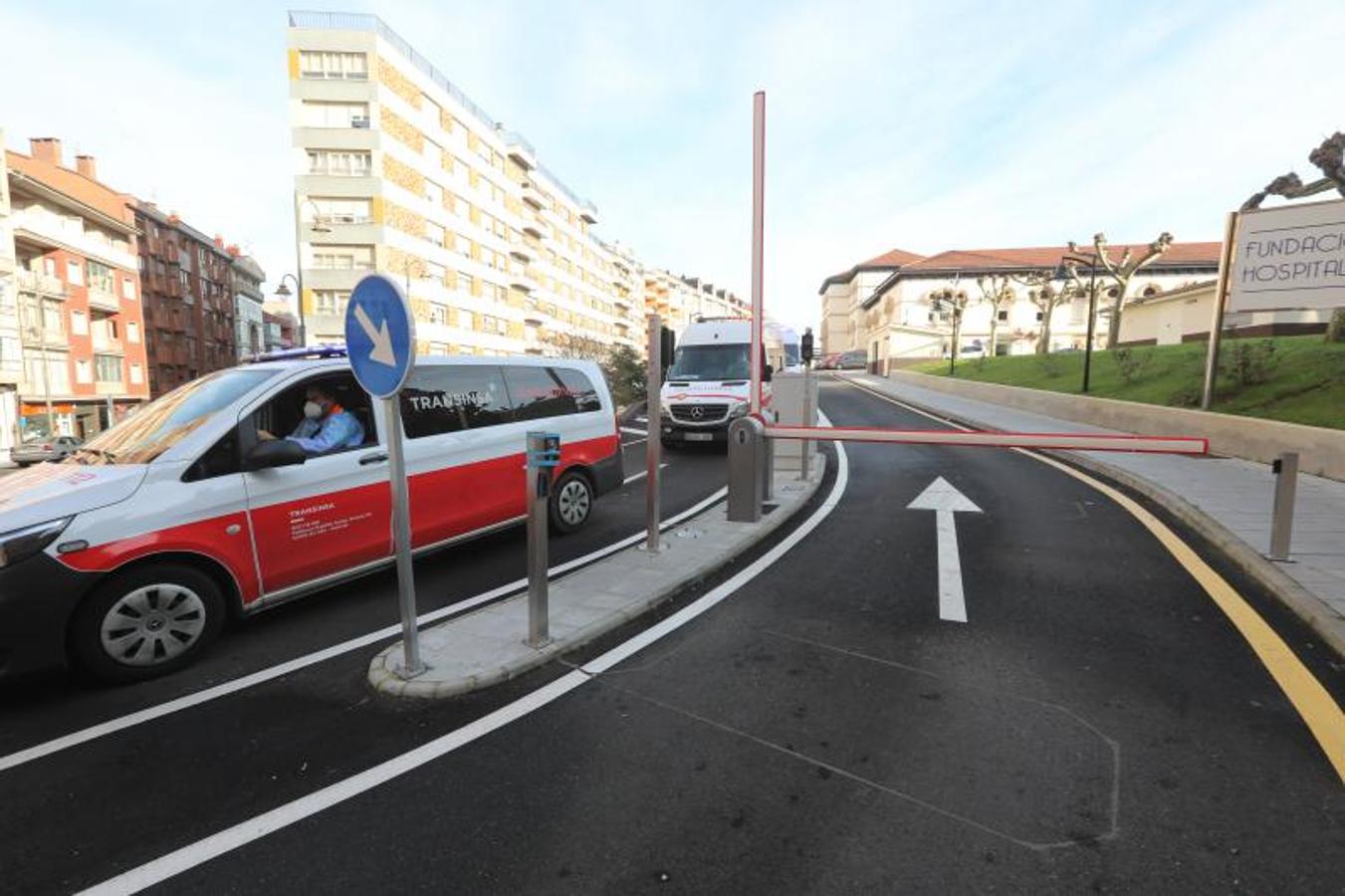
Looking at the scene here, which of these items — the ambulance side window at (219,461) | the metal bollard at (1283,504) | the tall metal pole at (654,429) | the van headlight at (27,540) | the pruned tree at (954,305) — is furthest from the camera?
the pruned tree at (954,305)

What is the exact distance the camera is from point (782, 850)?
2.41m

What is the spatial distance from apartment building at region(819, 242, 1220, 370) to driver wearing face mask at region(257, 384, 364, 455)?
5786 cm

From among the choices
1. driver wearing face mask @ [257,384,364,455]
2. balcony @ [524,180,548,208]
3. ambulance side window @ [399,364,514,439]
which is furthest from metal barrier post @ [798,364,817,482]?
balcony @ [524,180,548,208]

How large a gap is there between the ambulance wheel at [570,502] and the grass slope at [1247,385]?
428 inches

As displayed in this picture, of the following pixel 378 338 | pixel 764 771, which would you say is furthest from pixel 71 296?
pixel 764 771

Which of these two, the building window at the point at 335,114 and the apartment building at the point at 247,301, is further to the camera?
the apartment building at the point at 247,301

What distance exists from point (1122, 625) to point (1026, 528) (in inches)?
104

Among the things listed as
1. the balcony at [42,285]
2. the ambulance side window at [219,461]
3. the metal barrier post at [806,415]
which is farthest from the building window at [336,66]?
the ambulance side window at [219,461]

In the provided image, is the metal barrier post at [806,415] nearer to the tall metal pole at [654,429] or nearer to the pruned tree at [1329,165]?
the tall metal pole at [654,429]

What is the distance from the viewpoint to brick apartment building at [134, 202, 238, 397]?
52000mm

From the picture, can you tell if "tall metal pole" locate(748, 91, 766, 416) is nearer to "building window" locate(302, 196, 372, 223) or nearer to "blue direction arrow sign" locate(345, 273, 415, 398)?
"blue direction arrow sign" locate(345, 273, 415, 398)

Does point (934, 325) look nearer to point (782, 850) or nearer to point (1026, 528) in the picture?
point (1026, 528)

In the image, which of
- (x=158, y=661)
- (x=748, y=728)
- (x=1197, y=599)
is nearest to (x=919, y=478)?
(x=1197, y=599)

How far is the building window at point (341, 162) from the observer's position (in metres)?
39.7
